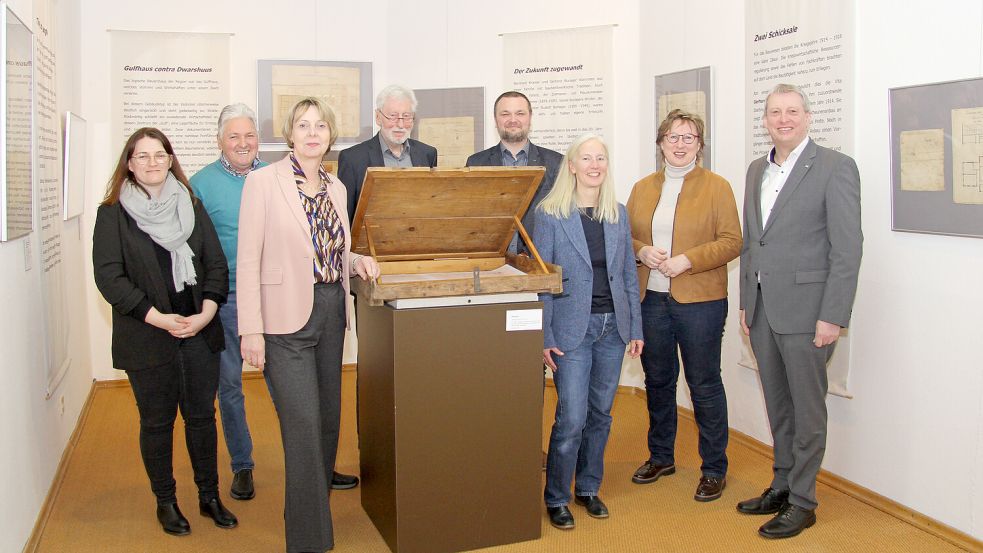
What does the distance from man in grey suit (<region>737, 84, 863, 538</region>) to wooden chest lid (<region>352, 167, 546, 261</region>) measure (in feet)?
3.49

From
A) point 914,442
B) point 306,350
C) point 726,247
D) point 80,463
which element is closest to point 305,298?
point 306,350

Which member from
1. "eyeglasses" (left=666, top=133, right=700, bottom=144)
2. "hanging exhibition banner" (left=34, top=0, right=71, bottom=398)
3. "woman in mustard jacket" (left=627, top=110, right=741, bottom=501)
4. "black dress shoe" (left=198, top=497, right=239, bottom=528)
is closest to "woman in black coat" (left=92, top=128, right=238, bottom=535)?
"black dress shoe" (left=198, top=497, right=239, bottom=528)

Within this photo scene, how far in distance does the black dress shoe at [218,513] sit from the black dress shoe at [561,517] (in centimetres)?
146

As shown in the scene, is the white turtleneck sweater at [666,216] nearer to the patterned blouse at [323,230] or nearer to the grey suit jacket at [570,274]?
the grey suit jacket at [570,274]

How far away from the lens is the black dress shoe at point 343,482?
171 inches

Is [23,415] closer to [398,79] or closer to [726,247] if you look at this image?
[726,247]

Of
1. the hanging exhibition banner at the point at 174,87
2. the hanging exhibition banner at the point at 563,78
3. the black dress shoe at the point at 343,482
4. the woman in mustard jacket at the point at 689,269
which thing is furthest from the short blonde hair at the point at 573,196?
the hanging exhibition banner at the point at 174,87

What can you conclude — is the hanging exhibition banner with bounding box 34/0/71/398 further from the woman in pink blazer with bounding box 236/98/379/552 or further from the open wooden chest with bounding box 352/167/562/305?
the open wooden chest with bounding box 352/167/562/305

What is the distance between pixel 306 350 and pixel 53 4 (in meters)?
3.18

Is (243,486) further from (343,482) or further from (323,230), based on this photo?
(323,230)

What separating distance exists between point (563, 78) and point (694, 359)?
114 inches

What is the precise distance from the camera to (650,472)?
4.44 m

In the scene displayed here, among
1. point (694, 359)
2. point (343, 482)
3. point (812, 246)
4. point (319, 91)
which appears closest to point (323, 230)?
point (343, 482)

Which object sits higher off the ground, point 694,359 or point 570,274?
point 570,274
